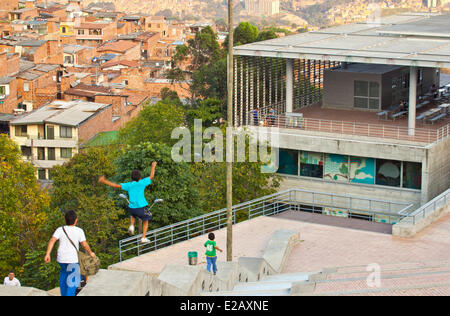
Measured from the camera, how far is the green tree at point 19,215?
27938 mm

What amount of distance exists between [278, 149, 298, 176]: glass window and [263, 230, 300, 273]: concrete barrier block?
12146 mm

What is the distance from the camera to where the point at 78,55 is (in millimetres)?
99812

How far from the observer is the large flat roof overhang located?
3231 centimetres

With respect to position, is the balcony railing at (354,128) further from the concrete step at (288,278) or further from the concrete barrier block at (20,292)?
the concrete barrier block at (20,292)

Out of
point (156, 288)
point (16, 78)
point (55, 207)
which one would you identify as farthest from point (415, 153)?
point (16, 78)

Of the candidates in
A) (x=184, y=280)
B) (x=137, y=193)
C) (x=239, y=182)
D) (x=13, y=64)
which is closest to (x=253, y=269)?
(x=137, y=193)

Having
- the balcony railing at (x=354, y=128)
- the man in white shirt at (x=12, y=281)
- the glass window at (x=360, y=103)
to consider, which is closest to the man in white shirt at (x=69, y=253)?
the man in white shirt at (x=12, y=281)

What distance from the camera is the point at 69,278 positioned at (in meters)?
11.4

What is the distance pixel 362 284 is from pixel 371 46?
78.2 feet

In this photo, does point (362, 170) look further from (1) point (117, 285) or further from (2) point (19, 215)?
(1) point (117, 285)

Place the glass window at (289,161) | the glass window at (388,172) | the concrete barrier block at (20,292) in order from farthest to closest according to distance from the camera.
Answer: the glass window at (289,161)
the glass window at (388,172)
the concrete barrier block at (20,292)

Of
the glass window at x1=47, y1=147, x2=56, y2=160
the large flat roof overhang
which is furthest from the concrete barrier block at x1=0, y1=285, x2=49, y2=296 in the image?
the glass window at x1=47, y1=147, x2=56, y2=160

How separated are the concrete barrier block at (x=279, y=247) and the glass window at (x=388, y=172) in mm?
11317
